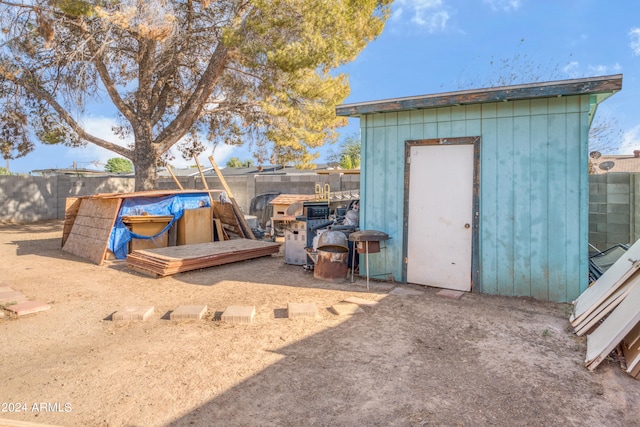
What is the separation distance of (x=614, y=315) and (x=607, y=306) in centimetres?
35

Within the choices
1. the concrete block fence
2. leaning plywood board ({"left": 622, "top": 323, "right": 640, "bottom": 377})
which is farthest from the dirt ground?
the concrete block fence

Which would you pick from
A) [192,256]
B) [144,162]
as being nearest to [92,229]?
[192,256]

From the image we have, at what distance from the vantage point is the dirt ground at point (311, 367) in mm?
2584

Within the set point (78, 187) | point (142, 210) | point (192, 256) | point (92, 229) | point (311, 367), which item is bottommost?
point (311, 367)

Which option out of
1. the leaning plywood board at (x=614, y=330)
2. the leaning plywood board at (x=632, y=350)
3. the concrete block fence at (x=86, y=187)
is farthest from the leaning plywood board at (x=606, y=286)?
the concrete block fence at (x=86, y=187)

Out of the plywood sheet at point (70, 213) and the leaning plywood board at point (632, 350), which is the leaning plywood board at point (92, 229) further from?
the leaning plywood board at point (632, 350)

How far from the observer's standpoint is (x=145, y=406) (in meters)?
2.67

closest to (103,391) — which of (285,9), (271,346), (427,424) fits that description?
(271,346)

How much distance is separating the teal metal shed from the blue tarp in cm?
452

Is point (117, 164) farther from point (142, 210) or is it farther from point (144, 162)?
point (142, 210)

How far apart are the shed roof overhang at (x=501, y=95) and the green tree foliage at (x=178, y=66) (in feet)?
15.1

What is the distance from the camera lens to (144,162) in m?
11.9

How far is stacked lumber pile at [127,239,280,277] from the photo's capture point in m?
6.69

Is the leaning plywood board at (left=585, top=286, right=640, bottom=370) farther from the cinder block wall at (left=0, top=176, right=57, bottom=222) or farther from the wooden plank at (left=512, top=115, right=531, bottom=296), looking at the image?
the cinder block wall at (left=0, top=176, right=57, bottom=222)
